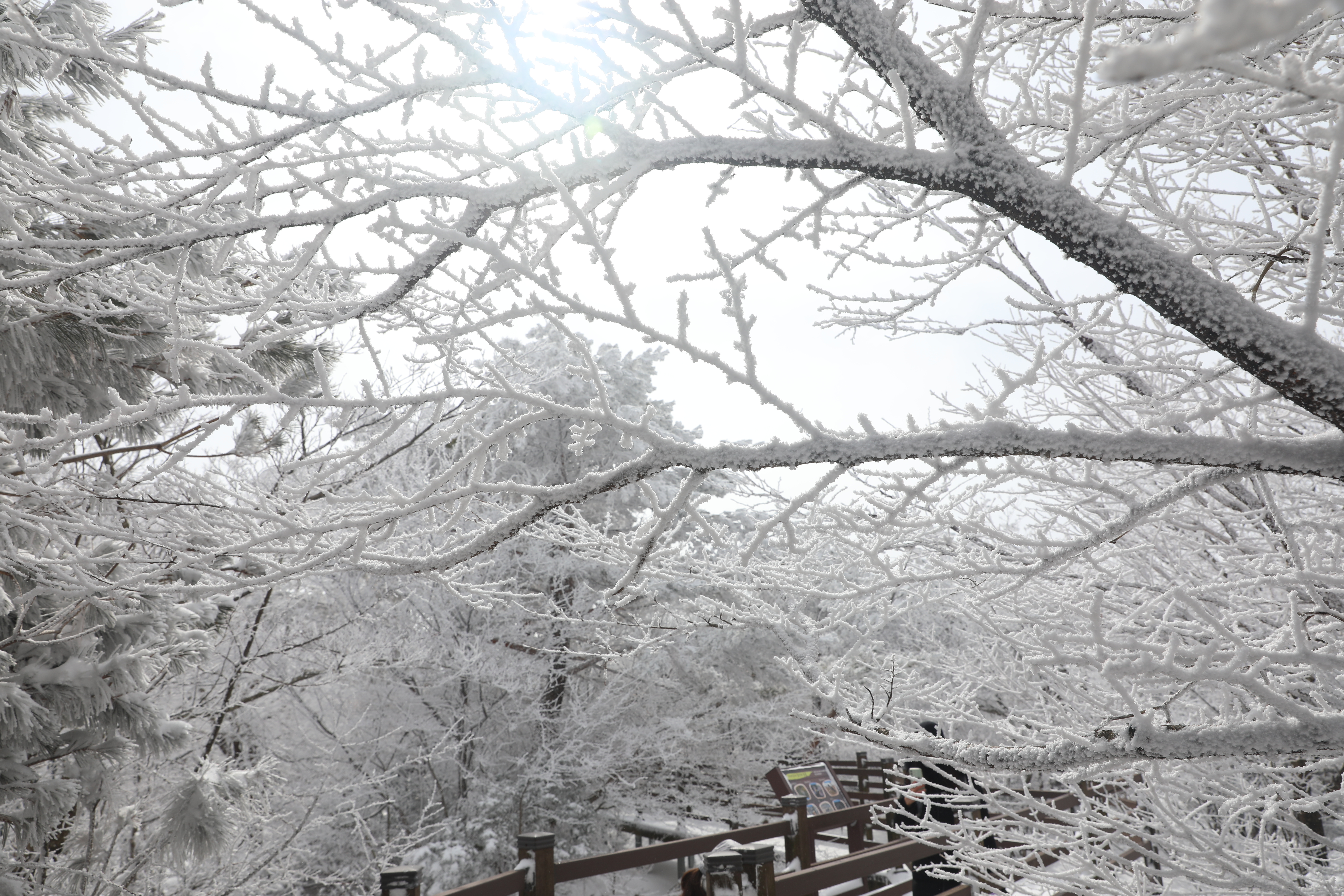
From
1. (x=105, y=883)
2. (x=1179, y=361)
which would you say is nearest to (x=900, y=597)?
(x=1179, y=361)

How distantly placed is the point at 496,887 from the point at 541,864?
0.59 meters

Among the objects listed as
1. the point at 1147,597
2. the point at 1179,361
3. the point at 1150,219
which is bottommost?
the point at 1147,597

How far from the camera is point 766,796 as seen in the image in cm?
1382

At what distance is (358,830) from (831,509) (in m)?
9.16

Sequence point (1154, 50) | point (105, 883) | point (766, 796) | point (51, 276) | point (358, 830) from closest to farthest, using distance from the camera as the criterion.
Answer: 1. point (1154, 50)
2. point (51, 276)
3. point (105, 883)
4. point (358, 830)
5. point (766, 796)

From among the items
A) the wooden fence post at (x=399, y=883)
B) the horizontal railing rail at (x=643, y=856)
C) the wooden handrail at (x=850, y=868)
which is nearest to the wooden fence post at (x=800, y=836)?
the horizontal railing rail at (x=643, y=856)

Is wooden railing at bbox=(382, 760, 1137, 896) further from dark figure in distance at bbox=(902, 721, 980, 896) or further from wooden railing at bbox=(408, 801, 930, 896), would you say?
dark figure in distance at bbox=(902, 721, 980, 896)

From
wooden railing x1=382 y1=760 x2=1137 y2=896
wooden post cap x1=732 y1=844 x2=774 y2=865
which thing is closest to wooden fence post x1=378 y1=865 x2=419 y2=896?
wooden railing x1=382 y1=760 x2=1137 y2=896

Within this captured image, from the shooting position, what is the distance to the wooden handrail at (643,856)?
525 cm

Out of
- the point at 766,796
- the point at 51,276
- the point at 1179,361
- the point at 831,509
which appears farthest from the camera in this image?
the point at 766,796

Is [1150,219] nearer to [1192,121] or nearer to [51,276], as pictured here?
[1192,121]

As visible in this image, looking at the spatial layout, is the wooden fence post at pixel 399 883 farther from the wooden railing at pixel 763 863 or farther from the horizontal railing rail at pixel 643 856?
the horizontal railing rail at pixel 643 856

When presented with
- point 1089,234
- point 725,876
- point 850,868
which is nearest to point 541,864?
point 725,876

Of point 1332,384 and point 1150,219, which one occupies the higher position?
point 1150,219
